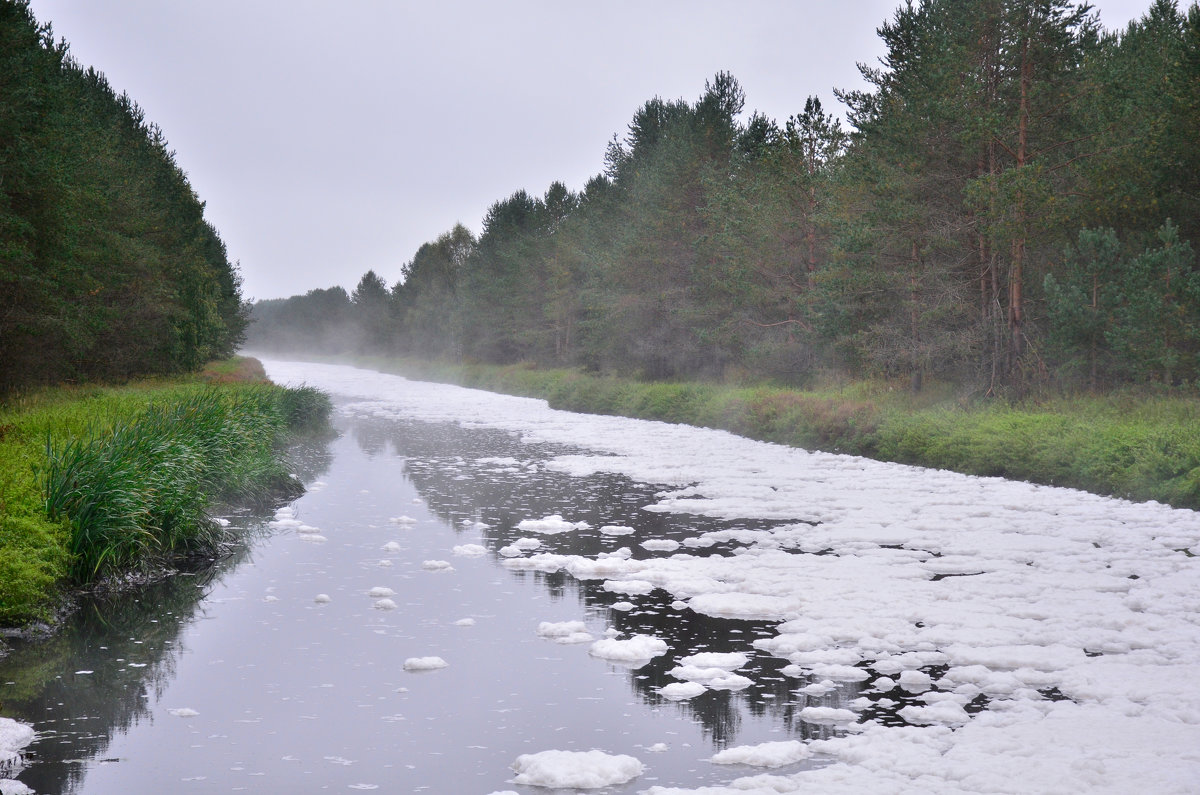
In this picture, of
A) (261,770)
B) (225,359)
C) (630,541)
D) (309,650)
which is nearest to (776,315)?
(630,541)

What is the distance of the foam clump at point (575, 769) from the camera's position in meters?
5.04

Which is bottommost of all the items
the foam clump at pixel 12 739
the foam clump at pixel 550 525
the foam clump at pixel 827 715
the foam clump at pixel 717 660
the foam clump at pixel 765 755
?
the foam clump at pixel 12 739

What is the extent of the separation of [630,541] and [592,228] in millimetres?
36802

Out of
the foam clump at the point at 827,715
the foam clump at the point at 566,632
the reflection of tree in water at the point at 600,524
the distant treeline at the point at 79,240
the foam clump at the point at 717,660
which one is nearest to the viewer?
the foam clump at the point at 827,715

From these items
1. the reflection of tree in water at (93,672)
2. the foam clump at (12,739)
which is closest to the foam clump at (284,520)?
the reflection of tree in water at (93,672)

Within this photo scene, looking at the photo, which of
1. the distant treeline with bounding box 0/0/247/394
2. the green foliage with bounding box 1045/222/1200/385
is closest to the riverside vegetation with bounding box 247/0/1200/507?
the green foliage with bounding box 1045/222/1200/385

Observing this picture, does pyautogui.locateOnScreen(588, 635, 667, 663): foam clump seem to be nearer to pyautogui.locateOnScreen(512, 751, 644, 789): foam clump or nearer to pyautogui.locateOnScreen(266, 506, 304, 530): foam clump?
pyautogui.locateOnScreen(512, 751, 644, 789): foam clump

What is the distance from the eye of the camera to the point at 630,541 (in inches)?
468

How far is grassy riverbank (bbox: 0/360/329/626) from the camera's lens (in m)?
8.12

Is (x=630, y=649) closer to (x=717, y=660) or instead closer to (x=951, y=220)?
(x=717, y=660)

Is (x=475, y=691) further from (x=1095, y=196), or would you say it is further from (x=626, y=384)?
(x=626, y=384)

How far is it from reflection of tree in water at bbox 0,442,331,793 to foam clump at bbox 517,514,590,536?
3.99 meters

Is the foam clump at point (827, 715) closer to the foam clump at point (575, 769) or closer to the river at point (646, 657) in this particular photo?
the river at point (646, 657)

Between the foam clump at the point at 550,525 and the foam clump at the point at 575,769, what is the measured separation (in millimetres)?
7208
